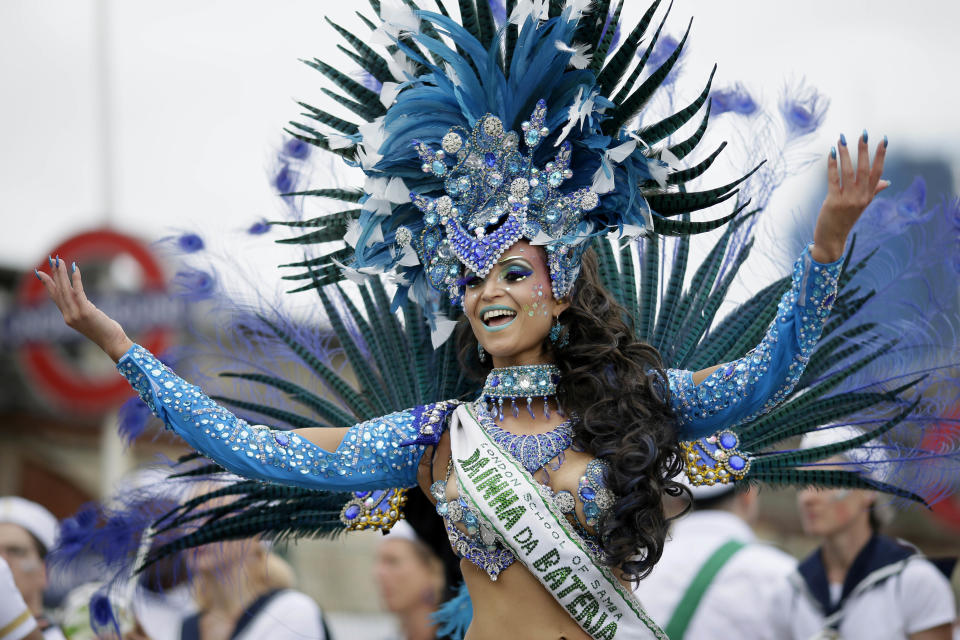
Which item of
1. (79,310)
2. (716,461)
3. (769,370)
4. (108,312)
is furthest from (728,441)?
(108,312)

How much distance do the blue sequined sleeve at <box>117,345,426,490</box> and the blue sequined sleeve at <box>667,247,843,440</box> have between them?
2.38ft

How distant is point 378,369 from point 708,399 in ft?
4.07

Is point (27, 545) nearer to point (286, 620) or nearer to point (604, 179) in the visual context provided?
point (286, 620)

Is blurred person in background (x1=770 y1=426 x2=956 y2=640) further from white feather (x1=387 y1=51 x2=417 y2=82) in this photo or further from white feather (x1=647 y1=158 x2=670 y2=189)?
white feather (x1=387 y1=51 x2=417 y2=82)

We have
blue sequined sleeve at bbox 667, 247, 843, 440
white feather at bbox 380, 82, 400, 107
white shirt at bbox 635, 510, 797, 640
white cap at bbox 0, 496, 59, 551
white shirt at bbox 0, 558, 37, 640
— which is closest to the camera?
blue sequined sleeve at bbox 667, 247, 843, 440

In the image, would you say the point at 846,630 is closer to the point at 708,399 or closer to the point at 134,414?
the point at 708,399

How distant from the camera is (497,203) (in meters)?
2.83

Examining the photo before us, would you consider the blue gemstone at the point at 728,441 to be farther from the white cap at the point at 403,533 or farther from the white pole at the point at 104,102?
the white pole at the point at 104,102

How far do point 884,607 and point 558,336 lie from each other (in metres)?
2.56

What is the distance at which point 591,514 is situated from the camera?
2.70 m

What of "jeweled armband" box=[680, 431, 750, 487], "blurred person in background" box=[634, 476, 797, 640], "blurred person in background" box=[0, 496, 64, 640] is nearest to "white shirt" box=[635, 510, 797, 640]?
"blurred person in background" box=[634, 476, 797, 640]

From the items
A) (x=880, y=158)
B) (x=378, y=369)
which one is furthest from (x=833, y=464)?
(x=378, y=369)

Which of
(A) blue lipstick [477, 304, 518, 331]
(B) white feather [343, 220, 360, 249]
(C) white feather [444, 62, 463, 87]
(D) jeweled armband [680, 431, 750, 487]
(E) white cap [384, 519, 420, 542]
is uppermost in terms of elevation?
(C) white feather [444, 62, 463, 87]

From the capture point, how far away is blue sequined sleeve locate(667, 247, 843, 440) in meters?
2.53
